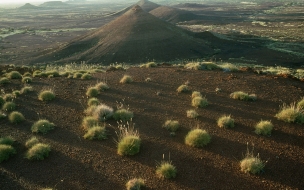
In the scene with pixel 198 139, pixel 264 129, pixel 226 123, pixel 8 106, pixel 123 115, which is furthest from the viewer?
pixel 8 106

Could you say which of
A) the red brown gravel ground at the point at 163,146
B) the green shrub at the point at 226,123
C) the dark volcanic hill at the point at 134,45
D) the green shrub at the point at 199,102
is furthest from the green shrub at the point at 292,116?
the dark volcanic hill at the point at 134,45

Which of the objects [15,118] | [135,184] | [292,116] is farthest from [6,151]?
[292,116]

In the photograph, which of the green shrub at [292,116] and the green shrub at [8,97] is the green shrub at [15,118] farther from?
the green shrub at [292,116]

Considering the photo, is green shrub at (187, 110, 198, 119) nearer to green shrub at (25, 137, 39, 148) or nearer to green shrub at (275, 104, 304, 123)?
green shrub at (275, 104, 304, 123)

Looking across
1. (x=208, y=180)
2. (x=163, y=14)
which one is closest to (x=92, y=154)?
(x=208, y=180)

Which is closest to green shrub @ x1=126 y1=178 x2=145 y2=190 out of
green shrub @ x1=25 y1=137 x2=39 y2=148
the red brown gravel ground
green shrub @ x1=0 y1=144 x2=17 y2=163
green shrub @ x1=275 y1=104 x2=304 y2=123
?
the red brown gravel ground

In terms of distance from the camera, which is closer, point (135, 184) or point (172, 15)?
point (135, 184)

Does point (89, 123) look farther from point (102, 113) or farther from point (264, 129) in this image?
point (264, 129)
